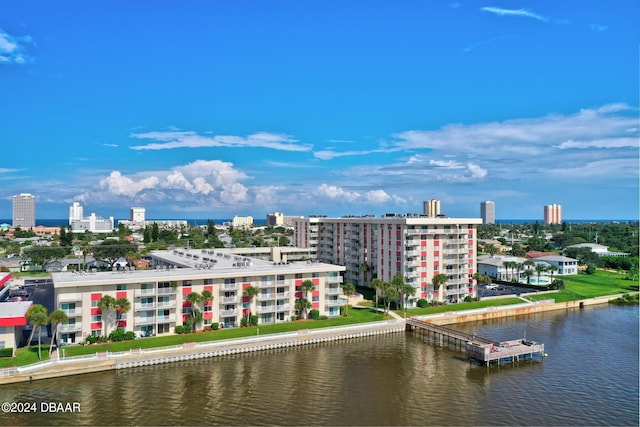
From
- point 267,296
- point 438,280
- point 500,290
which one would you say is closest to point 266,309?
point 267,296

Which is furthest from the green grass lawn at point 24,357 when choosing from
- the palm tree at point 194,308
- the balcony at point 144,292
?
the palm tree at point 194,308

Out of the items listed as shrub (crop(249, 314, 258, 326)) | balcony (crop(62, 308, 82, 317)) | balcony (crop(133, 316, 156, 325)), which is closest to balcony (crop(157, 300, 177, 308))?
balcony (crop(133, 316, 156, 325))

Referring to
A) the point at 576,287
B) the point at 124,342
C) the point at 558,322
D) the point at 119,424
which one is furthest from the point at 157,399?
the point at 576,287

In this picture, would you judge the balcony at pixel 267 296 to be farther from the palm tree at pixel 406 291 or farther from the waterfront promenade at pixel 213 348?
the palm tree at pixel 406 291

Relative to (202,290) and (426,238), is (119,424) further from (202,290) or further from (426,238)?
(426,238)

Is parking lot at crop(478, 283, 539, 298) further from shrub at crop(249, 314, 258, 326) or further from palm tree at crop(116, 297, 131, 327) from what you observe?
palm tree at crop(116, 297, 131, 327)
